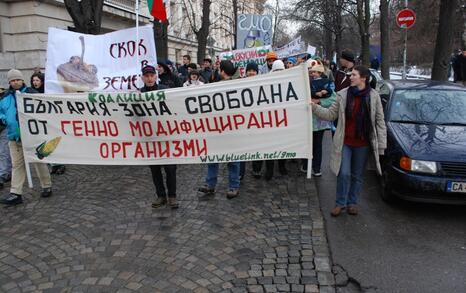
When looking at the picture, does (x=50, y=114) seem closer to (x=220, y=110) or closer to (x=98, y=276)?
(x=220, y=110)

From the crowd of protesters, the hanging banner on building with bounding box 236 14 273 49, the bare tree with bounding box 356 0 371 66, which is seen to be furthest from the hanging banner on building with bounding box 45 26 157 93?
the bare tree with bounding box 356 0 371 66

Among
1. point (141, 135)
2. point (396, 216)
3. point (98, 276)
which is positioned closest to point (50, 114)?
point (141, 135)

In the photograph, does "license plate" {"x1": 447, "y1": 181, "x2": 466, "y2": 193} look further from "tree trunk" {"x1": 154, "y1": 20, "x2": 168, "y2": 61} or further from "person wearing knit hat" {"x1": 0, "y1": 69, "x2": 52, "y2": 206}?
"tree trunk" {"x1": 154, "y1": 20, "x2": 168, "y2": 61}

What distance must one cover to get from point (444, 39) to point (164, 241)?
38.6ft


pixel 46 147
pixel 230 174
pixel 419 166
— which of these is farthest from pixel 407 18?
pixel 46 147

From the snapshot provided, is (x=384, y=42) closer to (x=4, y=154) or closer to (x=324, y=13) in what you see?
(x=324, y=13)

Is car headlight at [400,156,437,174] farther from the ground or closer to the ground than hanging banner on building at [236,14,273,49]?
closer to the ground

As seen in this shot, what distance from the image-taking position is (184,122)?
17.1 ft

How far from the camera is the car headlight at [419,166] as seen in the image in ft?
16.1

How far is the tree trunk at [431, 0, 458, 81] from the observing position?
12.5m

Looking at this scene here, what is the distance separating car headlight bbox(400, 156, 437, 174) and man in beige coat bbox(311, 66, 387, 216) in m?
0.36

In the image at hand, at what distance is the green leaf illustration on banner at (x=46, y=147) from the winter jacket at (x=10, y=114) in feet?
1.44

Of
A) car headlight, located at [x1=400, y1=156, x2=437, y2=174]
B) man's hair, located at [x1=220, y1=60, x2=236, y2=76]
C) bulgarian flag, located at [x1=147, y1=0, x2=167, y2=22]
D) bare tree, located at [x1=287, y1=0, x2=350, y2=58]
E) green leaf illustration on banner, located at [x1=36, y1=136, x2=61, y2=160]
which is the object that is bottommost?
car headlight, located at [x1=400, y1=156, x2=437, y2=174]

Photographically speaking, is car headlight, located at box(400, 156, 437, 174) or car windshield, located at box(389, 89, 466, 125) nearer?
car headlight, located at box(400, 156, 437, 174)
